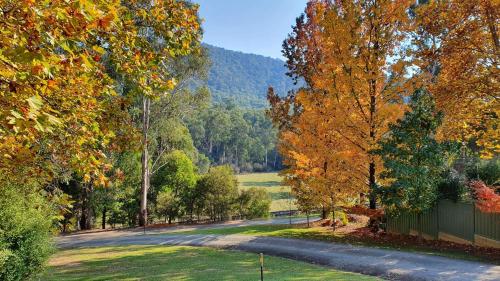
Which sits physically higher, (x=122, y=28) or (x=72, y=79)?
(x=122, y=28)

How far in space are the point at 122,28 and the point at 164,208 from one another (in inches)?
1218

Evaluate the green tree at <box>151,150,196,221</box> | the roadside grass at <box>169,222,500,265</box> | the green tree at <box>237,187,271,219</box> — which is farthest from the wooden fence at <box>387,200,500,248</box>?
the green tree at <box>151,150,196,221</box>

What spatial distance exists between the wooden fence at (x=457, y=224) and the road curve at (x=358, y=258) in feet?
9.61

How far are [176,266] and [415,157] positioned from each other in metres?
9.53

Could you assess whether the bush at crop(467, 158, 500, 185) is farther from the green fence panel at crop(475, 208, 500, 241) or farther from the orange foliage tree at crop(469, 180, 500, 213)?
the orange foliage tree at crop(469, 180, 500, 213)

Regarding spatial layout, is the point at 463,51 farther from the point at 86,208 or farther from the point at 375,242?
the point at 86,208

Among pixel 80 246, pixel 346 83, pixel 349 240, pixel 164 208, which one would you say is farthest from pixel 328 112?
pixel 164 208

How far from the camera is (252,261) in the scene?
1474 cm

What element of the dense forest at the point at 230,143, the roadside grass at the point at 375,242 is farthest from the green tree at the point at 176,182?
the dense forest at the point at 230,143

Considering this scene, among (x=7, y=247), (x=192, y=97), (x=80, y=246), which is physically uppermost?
(x=192, y=97)

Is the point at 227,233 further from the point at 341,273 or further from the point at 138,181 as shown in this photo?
the point at 138,181

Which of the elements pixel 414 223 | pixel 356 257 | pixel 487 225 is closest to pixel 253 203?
pixel 414 223

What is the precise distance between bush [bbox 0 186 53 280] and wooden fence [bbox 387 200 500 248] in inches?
565

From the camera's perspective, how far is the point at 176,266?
47.1ft
